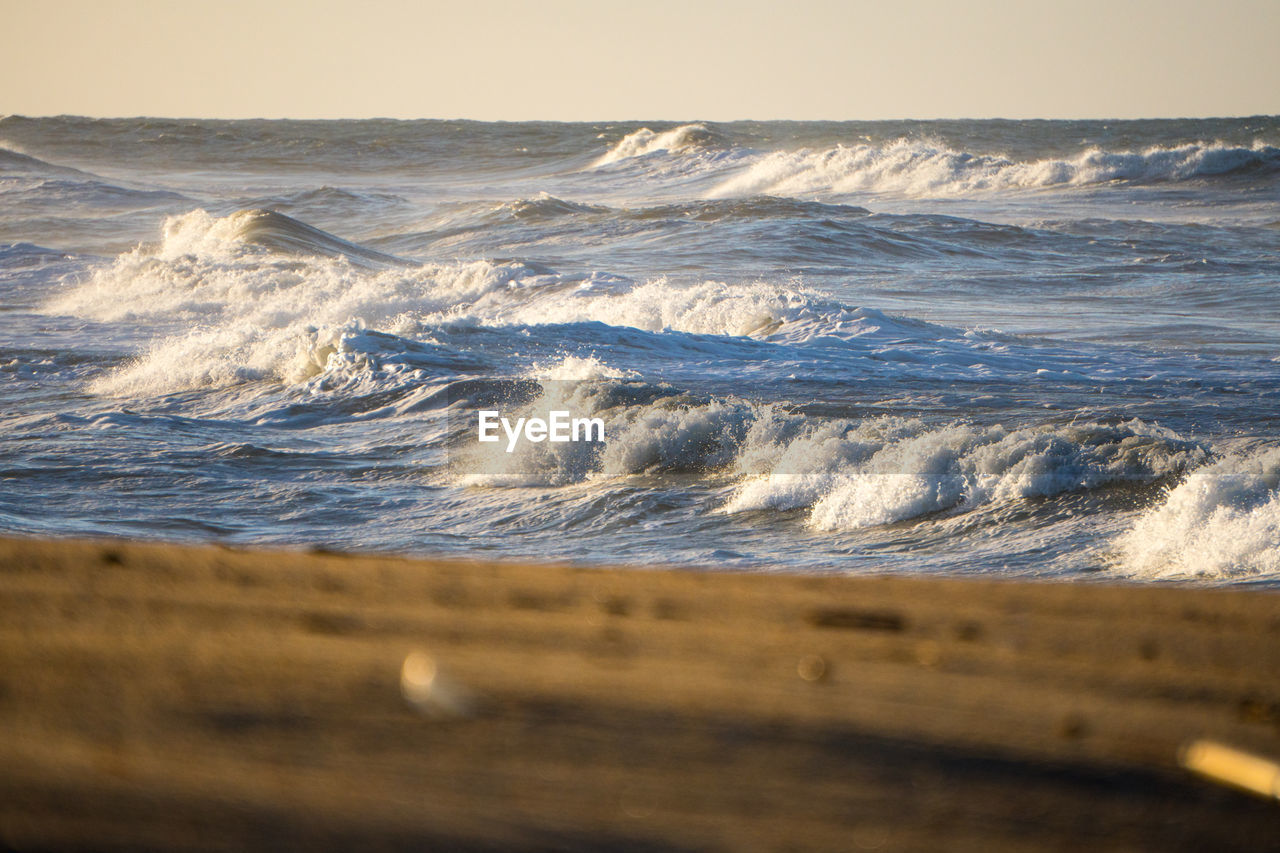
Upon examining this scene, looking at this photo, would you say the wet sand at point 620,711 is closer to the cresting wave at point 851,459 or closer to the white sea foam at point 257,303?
the cresting wave at point 851,459

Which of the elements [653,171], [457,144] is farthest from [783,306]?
[457,144]

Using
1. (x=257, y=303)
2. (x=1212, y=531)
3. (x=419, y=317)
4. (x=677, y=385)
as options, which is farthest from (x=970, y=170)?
(x=1212, y=531)

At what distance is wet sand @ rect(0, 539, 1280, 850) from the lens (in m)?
1.06

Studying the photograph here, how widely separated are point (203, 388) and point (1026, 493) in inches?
261

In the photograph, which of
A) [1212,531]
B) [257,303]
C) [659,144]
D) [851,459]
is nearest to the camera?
[1212,531]

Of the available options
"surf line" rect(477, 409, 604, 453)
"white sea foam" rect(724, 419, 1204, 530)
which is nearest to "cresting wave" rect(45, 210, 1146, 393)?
"surf line" rect(477, 409, 604, 453)

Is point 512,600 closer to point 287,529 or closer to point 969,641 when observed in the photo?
point 969,641

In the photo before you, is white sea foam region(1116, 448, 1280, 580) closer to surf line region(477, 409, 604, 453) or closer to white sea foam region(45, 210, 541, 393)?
surf line region(477, 409, 604, 453)

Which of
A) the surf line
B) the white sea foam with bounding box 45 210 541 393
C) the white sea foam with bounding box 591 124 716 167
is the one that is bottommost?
the surf line

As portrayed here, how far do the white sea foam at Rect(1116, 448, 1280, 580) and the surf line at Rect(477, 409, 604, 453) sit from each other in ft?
10.8

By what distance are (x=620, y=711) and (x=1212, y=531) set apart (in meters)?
4.74

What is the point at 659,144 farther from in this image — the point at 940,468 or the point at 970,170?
the point at 940,468

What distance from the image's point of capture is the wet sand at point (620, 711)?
1.06m

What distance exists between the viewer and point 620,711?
3.97ft
